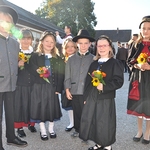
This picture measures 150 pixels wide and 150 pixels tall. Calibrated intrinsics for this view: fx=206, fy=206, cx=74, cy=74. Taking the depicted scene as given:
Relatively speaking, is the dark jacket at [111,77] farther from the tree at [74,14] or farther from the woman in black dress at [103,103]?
the tree at [74,14]

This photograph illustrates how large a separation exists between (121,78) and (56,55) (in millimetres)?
1415

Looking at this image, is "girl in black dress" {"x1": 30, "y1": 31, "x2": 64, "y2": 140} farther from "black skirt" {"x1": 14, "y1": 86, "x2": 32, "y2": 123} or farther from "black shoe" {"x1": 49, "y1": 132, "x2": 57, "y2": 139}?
"black skirt" {"x1": 14, "y1": 86, "x2": 32, "y2": 123}

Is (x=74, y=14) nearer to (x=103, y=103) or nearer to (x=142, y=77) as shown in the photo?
(x=142, y=77)

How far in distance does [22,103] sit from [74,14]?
3570cm

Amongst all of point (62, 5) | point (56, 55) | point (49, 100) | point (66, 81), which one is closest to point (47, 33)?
point (56, 55)

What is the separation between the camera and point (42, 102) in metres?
3.73

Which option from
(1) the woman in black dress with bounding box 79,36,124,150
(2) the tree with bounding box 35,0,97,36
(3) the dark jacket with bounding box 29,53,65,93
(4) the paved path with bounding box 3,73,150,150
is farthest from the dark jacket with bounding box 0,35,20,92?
(2) the tree with bounding box 35,0,97,36

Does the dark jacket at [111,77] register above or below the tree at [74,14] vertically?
below

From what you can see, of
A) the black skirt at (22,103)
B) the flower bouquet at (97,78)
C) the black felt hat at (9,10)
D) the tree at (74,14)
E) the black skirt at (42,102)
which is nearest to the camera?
the flower bouquet at (97,78)

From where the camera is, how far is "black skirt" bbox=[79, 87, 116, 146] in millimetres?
3113

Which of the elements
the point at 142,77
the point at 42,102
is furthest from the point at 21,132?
the point at 142,77

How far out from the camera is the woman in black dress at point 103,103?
10.2 ft

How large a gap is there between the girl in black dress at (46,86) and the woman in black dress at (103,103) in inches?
29.6

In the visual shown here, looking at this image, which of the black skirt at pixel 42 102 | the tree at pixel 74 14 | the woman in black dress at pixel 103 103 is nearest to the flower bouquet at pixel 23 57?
the black skirt at pixel 42 102
